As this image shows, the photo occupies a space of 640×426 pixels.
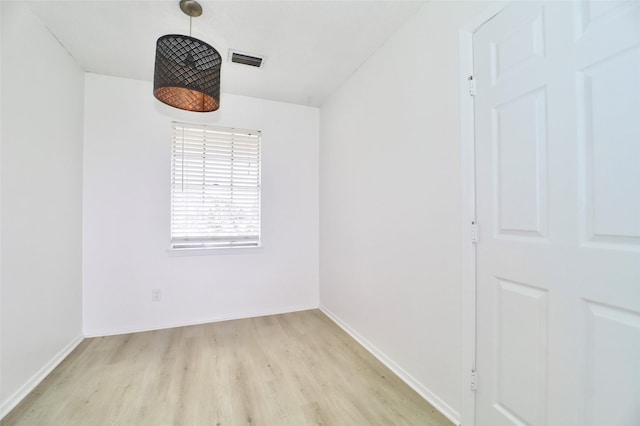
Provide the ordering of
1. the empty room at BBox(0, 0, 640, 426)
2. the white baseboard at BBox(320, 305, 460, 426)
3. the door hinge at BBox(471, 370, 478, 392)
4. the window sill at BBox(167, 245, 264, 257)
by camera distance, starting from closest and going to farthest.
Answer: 1. the empty room at BBox(0, 0, 640, 426)
2. the door hinge at BBox(471, 370, 478, 392)
3. the white baseboard at BBox(320, 305, 460, 426)
4. the window sill at BBox(167, 245, 264, 257)

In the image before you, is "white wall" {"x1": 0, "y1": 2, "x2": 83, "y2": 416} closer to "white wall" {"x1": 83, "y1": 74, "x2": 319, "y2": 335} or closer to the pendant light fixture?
"white wall" {"x1": 83, "y1": 74, "x2": 319, "y2": 335}

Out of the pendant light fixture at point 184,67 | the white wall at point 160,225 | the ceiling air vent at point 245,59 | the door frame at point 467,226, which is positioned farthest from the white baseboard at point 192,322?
the ceiling air vent at point 245,59

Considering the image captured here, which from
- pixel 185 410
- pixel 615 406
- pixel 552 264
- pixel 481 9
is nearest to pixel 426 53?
pixel 481 9

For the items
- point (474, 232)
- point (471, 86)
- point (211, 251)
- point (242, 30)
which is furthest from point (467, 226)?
point (211, 251)

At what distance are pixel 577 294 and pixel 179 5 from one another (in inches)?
106

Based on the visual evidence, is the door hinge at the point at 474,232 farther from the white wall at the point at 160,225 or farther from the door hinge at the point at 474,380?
the white wall at the point at 160,225

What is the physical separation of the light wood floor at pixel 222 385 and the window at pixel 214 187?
1.06 metres

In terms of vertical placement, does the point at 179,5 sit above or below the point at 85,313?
above

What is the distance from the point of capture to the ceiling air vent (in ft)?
7.80

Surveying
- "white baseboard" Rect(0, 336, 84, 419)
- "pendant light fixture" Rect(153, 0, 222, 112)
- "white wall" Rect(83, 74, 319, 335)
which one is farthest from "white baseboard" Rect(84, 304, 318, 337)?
"pendant light fixture" Rect(153, 0, 222, 112)

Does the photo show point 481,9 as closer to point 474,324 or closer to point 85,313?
point 474,324

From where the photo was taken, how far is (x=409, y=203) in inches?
76.7

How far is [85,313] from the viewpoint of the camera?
265 centimetres

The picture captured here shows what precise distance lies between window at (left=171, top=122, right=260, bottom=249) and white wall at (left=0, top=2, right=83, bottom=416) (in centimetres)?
84
